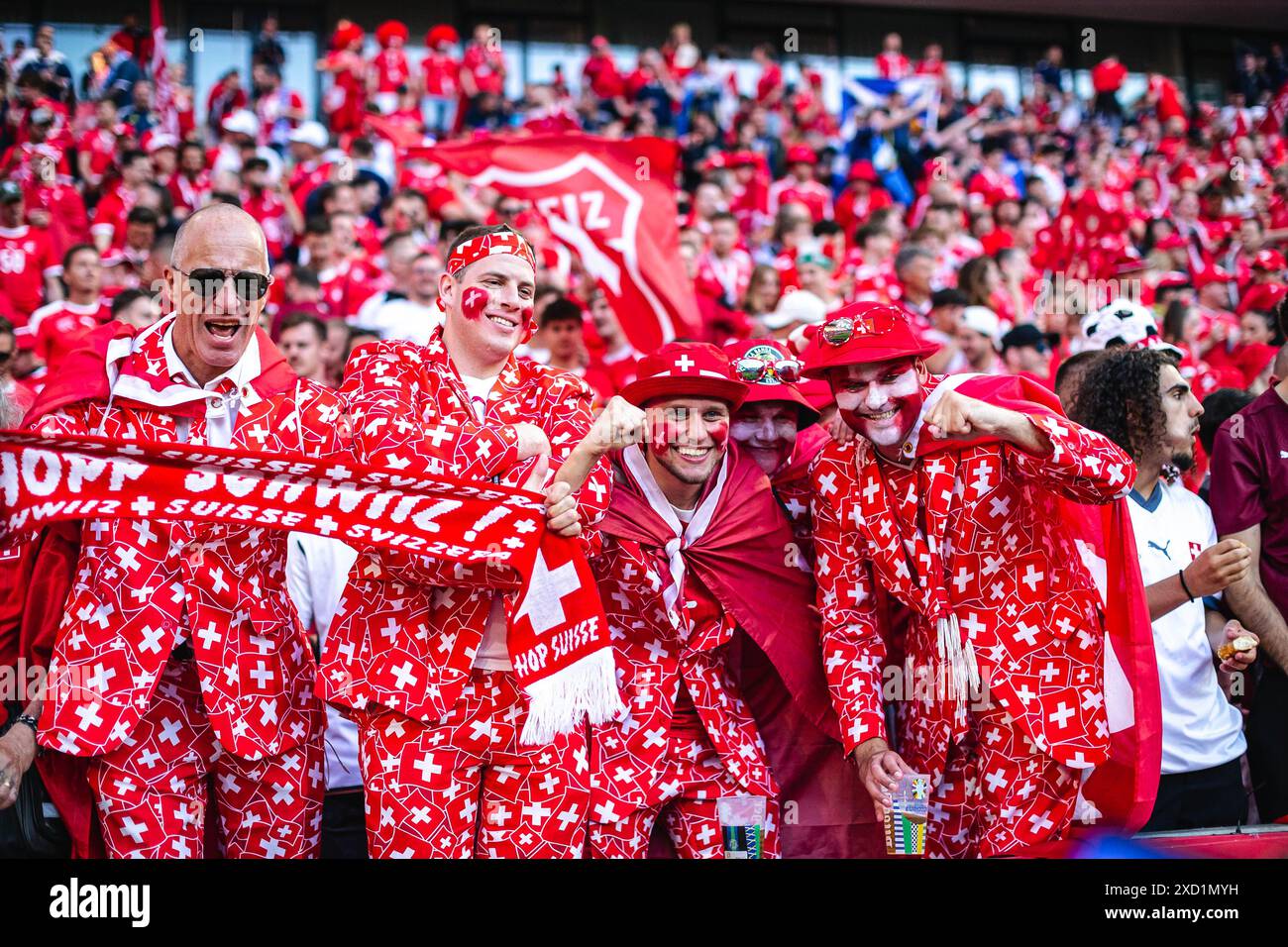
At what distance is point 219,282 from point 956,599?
221cm

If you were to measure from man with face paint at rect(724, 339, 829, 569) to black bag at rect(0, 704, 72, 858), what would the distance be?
2.25 m

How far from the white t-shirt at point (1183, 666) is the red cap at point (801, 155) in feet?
35.1

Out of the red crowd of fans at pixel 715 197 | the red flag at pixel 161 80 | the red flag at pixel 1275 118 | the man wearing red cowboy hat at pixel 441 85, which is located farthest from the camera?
the red flag at pixel 1275 118

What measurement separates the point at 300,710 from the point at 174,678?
1.11 ft

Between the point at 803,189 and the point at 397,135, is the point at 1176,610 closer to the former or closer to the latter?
the point at 397,135

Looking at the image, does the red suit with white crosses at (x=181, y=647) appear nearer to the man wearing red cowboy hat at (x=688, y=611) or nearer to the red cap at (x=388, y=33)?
the man wearing red cowboy hat at (x=688, y=611)

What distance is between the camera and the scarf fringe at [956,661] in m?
4.09

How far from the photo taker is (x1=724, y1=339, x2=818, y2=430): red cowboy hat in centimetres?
460

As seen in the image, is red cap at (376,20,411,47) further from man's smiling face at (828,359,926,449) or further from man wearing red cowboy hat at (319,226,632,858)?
man's smiling face at (828,359,926,449)

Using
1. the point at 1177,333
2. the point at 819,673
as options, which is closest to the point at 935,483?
the point at 819,673

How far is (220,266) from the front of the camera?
3.89 metres

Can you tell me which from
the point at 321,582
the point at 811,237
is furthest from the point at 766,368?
the point at 811,237

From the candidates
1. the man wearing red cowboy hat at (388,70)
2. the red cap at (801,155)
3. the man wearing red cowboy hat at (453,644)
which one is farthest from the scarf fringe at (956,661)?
the man wearing red cowboy hat at (388,70)

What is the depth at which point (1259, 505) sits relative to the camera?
4.75 meters
